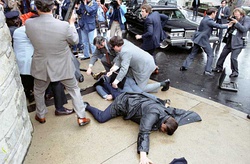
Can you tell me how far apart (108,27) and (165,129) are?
15.3ft

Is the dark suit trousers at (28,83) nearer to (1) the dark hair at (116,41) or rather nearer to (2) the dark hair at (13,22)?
(2) the dark hair at (13,22)

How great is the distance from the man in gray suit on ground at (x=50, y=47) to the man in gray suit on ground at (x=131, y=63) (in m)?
1.01

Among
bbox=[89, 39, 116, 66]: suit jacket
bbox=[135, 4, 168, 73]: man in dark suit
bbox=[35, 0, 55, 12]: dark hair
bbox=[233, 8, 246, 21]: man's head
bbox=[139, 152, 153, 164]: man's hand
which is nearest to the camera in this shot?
bbox=[35, 0, 55, 12]: dark hair

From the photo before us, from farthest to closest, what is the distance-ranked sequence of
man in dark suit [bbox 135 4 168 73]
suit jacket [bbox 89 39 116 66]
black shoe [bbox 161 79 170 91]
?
1. man in dark suit [bbox 135 4 168 73]
2. black shoe [bbox 161 79 170 91]
3. suit jacket [bbox 89 39 116 66]

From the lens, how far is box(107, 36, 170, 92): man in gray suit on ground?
3635mm

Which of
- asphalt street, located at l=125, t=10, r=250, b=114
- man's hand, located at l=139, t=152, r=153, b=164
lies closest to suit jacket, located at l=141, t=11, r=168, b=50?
asphalt street, located at l=125, t=10, r=250, b=114

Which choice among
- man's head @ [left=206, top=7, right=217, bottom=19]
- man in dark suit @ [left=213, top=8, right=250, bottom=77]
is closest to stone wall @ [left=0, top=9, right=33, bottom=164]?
man's head @ [left=206, top=7, right=217, bottom=19]

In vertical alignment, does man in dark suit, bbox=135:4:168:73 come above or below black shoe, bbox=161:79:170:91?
above

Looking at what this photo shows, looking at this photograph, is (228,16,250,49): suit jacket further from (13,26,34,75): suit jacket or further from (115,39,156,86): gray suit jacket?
(13,26,34,75): suit jacket

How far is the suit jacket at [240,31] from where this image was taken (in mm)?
4848

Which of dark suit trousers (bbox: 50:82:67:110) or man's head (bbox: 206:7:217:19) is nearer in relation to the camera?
dark suit trousers (bbox: 50:82:67:110)

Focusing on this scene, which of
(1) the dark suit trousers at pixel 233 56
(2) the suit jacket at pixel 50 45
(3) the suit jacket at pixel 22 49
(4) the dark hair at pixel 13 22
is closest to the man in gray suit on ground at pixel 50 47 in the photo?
(2) the suit jacket at pixel 50 45

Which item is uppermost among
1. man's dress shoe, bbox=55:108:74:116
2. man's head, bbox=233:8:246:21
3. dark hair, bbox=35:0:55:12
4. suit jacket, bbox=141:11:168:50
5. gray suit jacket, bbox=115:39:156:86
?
dark hair, bbox=35:0:55:12

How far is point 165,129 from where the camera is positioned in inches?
111
